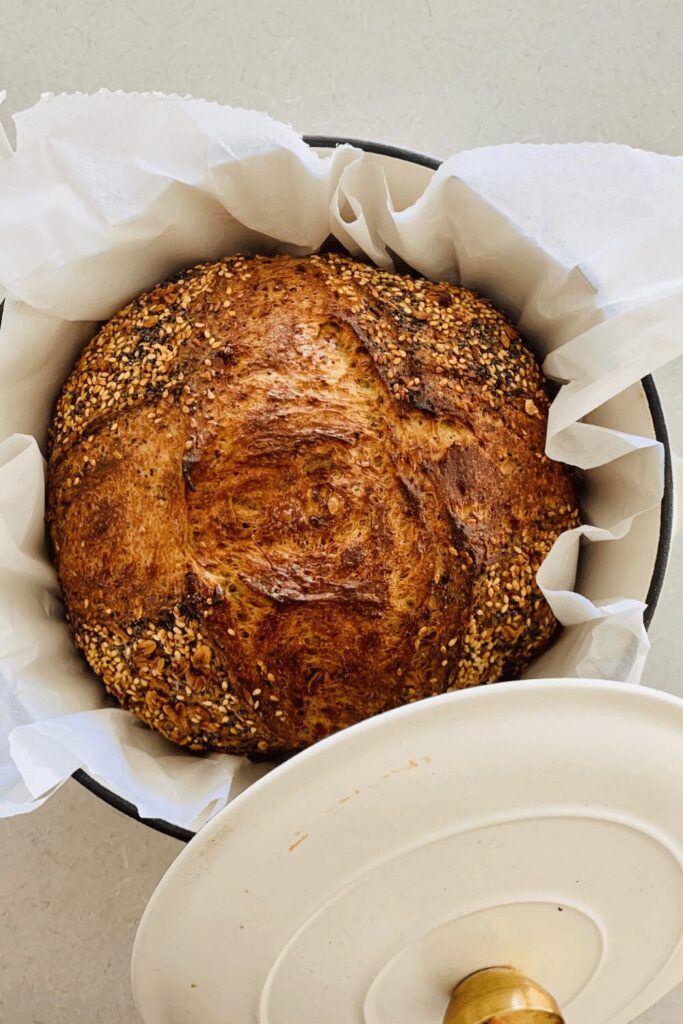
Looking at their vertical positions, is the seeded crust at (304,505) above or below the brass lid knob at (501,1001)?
above

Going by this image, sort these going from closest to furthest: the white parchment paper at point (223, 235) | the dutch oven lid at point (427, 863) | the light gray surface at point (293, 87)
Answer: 1. the dutch oven lid at point (427, 863)
2. the white parchment paper at point (223, 235)
3. the light gray surface at point (293, 87)

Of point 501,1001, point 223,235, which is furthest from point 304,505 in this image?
point 501,1001

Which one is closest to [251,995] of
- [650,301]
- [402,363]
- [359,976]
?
[359,976]

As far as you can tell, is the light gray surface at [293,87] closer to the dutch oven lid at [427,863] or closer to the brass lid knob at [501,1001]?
the dutch oven lid at [427,863]

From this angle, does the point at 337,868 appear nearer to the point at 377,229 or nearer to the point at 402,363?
the point at 402,363

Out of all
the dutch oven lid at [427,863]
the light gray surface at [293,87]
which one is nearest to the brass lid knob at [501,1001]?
the dutch oven lid at [427,863]

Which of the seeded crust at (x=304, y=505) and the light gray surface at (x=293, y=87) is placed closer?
the seeded crust at (x=304, y=505)

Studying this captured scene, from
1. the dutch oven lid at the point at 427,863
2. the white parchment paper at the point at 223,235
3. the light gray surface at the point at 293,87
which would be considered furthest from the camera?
the light gray surface at the point at 293,87

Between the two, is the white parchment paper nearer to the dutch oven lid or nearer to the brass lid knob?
the dutch oven lid

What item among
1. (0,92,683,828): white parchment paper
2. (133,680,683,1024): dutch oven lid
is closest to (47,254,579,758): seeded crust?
(0,92,683,828): white parchment paper
